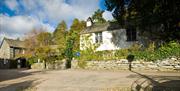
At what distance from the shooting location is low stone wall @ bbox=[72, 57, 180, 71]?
23.6 meters

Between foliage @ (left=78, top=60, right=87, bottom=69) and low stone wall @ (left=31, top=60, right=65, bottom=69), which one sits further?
low stone wall @ (left=31, top=60, right=65, bottom=69)

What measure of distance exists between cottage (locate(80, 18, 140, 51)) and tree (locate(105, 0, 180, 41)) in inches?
250

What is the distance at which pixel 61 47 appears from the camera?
49.0 meters

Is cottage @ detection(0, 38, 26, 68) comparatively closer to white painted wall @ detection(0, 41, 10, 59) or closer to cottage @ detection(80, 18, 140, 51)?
white painted wall @ detection(0, 41, 10, 59)

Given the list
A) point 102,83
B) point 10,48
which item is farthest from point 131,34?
point 10,48

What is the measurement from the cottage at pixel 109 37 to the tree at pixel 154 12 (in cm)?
635

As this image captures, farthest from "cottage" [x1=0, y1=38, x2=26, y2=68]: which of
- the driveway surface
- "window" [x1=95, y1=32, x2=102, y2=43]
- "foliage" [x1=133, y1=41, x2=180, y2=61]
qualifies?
the driveway surface

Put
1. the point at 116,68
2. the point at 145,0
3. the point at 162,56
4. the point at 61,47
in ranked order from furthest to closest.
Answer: the point at 61,47 < the point at 116,68 < the point at 162,56 < the point at 145,0

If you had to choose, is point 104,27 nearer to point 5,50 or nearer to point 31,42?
point 31,42

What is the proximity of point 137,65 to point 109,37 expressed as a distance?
36.9 ft

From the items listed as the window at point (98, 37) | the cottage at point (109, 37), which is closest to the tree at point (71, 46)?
the cottage at point (109, 37)

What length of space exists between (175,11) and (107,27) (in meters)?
19.7

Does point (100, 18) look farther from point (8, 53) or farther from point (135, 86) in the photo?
point (135, 86)

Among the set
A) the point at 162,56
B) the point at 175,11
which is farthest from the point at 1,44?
the point at 175,11
